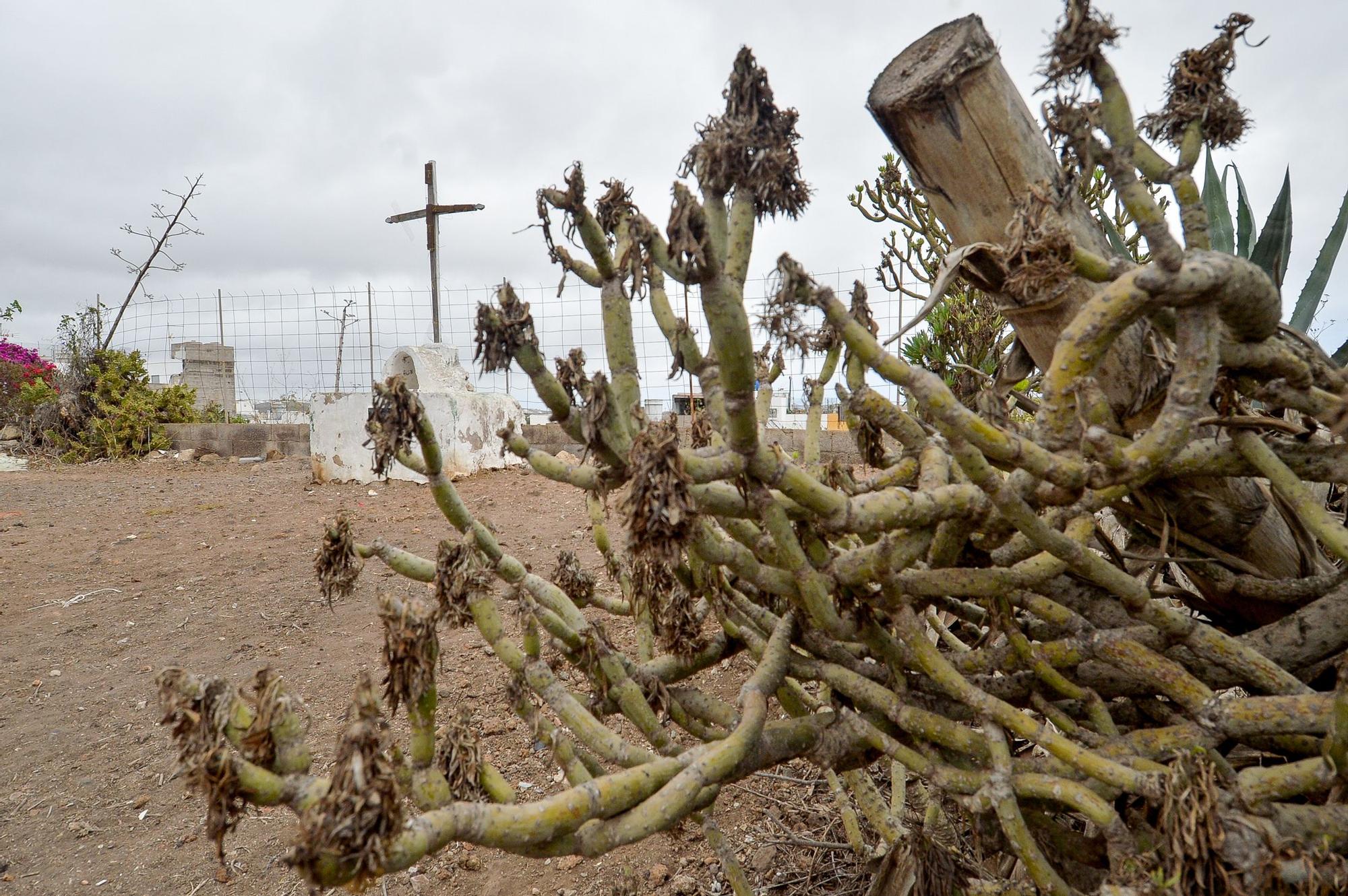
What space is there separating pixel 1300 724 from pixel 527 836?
1063 millimetres

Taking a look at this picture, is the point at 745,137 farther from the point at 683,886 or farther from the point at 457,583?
the point at 683,886

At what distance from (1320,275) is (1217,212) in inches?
11.3

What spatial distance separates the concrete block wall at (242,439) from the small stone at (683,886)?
1106 cm

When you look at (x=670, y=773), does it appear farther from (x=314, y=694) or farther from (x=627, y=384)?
(x=314, y=694)

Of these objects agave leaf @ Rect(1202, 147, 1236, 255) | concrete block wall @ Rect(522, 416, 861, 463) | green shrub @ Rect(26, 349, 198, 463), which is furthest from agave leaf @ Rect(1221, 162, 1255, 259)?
green shrub @ Rect(26, 349, 198, 463)

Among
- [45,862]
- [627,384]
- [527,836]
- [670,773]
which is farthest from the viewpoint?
[45,862]

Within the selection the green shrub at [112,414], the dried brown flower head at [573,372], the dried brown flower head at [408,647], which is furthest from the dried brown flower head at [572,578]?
the green shrub at [112,414]

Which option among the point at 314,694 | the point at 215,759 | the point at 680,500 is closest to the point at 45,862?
the point at 314,694

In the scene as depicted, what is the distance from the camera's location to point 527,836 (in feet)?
3.05

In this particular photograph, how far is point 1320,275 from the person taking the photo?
195 centimetres

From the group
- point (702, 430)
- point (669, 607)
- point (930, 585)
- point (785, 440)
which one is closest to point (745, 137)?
point (702, 430)

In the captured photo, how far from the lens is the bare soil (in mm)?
2344

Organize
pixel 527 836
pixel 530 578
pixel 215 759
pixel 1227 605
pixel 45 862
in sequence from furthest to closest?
1. pixel 45 862
2. pixel 1227 605
3. pixel 530 578
4. pixel 527 836
5. pixel 215 759

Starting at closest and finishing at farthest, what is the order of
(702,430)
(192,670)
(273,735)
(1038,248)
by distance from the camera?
(273,735)
(1038,248)
(702,430)
(192,670)
